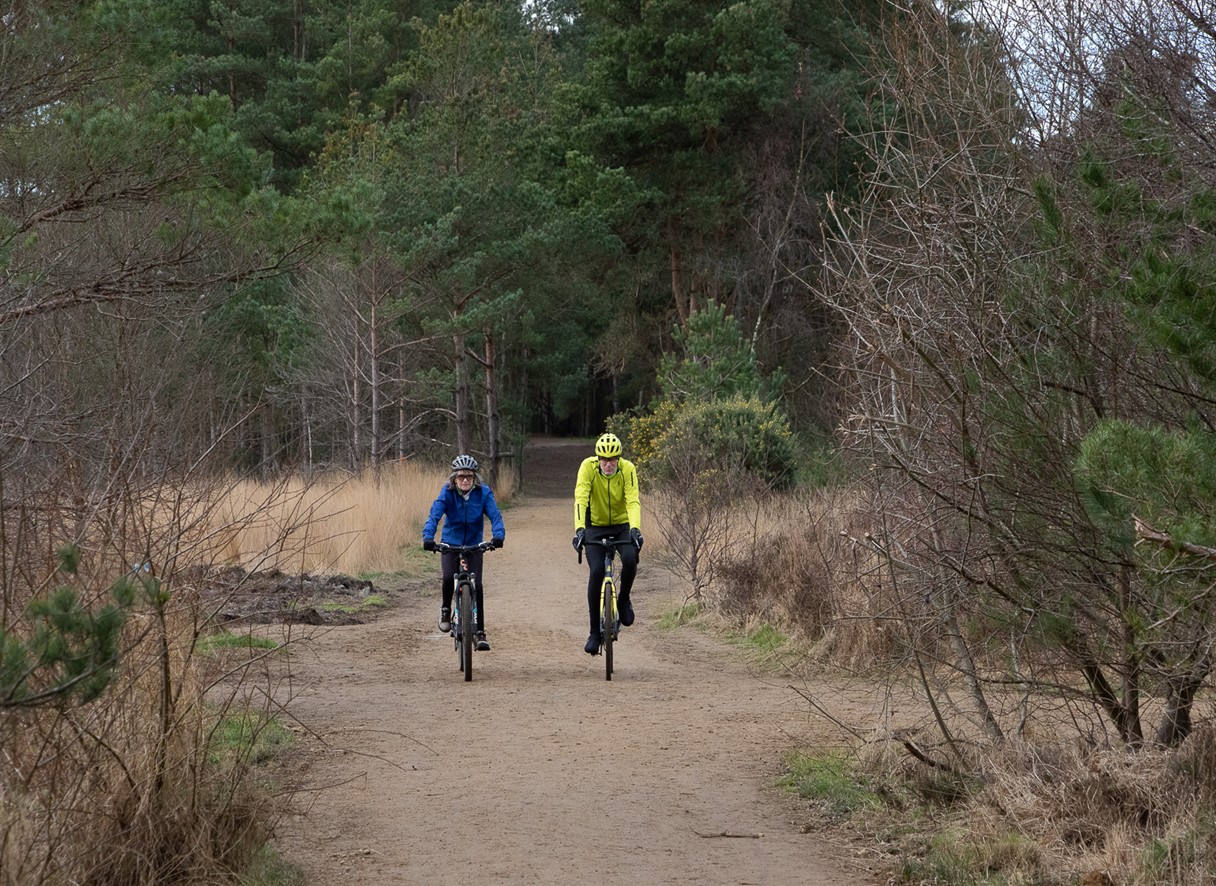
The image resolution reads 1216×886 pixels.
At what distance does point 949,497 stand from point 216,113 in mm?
8326

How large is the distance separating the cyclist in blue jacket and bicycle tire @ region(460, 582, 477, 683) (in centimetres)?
16

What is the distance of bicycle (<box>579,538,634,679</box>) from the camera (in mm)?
11562

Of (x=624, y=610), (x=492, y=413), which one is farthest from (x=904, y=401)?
(x=492, y=413)

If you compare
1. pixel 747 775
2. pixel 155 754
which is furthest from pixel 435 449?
pixel 155 754

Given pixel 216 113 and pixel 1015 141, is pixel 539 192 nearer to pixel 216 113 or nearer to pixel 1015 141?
pixel 216 113

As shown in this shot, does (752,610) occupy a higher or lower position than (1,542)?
lower

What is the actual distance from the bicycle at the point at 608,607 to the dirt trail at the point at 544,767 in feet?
0.95

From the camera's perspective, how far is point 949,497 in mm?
→ 6676

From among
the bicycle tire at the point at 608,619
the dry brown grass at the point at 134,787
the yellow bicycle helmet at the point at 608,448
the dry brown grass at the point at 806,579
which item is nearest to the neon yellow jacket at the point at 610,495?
the yellow bicycle helmet at the point at 608,448

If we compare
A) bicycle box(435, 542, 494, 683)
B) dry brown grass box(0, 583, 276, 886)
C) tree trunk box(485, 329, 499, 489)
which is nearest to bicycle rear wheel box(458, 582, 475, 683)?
bicycle box(435, 542, 494, 683)

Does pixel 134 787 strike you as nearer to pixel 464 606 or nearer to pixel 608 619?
pixel 464 606

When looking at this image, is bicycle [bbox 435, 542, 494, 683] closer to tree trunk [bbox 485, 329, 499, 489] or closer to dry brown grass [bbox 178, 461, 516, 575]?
dry brown grass [bbox 178, 461, 516, 575]

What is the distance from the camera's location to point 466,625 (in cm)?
1137

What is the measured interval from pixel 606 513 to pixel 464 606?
150cm
